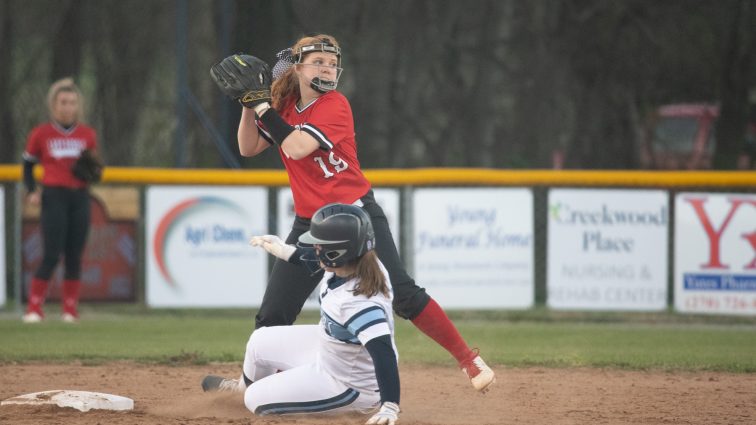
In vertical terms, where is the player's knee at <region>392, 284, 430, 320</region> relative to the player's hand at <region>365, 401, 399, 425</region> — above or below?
above

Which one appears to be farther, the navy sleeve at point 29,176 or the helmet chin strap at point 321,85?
the navy sleeve at point 29,176

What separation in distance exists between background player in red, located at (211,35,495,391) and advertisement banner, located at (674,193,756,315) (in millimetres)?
5118

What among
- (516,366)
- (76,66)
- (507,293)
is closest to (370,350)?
(516,366)

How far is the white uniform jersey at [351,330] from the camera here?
16.2ft

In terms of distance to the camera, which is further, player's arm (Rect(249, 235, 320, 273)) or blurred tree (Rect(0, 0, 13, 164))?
blurred tree (Rect(0, 0, 13, 164))

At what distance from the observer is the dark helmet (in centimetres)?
499

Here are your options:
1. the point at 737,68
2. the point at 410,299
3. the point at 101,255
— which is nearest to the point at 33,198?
the point at 101,255

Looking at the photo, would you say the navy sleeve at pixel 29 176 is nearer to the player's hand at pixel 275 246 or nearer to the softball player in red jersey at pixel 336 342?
the softball player in red jersey at pixel 336 342

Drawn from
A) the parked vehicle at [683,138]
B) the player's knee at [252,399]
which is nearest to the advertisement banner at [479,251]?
the parked vehicle at [683,138]

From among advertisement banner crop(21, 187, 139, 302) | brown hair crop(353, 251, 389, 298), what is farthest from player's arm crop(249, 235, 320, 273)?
advertisement banner crop(21, 187, 139, 302)

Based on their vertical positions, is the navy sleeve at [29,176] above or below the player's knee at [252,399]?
above

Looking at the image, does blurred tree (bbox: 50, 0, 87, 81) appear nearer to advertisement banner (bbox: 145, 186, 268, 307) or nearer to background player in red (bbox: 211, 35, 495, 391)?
advertisement banner (bbox: 145, 186, 268, 307)

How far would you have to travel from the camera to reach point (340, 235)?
16.4 ft

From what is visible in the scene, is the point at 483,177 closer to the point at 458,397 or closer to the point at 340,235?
the point at 458,397
